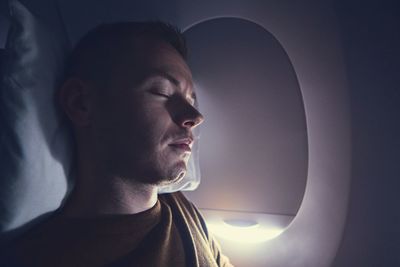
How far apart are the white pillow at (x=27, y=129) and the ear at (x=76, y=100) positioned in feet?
0.10

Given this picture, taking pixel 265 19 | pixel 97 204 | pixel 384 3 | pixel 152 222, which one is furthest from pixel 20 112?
pixel 384 3

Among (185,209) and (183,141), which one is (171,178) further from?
(185,209)

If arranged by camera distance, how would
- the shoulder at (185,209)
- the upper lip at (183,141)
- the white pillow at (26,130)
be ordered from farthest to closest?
the shoulder at (185,209)
the upper lip at (183,141)
the white pillow at (26,130)

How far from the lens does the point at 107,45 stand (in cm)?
83

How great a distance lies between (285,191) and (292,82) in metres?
Result: 0.29

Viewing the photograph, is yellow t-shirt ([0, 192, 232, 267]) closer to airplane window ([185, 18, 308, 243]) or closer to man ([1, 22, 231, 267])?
man ([1, 22, 231, 267])

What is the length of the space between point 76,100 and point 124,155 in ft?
0.61

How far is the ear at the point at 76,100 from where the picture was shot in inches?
30.6

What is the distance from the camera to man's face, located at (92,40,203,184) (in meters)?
0.75

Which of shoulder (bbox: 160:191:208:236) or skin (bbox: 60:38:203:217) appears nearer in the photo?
skin (bbox: 60:38:203:217)

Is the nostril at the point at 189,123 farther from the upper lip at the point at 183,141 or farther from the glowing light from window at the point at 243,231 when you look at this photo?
the glowing light from window at the point at 243,231

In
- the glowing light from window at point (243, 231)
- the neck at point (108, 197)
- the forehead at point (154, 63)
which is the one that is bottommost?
the glowing light from window at point (243, 231)

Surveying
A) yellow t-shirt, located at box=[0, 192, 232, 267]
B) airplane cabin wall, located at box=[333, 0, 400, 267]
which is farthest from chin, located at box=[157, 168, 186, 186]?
airplane cabin wall, located at box=[333, 0, 400, 267]

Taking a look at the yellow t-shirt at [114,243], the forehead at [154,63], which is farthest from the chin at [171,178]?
the forehead at [154,63]
